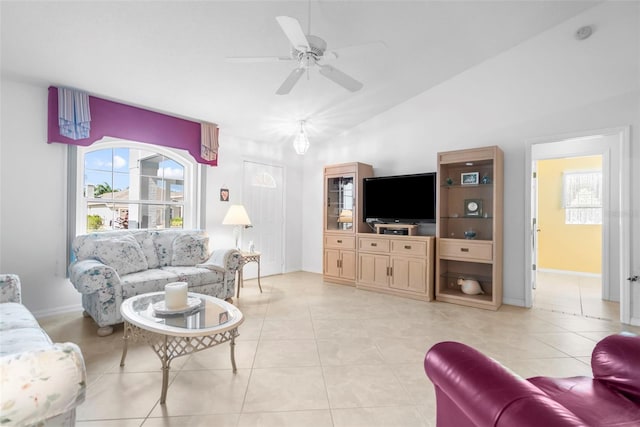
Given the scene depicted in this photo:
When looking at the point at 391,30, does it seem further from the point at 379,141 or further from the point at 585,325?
the point at 585,325

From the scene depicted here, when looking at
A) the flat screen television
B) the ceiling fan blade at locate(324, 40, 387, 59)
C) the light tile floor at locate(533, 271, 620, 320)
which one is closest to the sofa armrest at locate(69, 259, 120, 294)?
the ceiling fan blade at locate(324, 40, 387, 59)

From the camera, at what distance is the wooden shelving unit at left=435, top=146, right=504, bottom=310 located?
12.0 feet

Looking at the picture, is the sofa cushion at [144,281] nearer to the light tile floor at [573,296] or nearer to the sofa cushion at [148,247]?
the sofa cushion at [148,247]

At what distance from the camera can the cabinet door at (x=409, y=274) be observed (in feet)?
13.2

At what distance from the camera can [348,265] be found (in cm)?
484

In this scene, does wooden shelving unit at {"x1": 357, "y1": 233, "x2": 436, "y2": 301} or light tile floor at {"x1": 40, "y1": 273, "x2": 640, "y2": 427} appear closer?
light tile floor at {"x1": 40, "y1": 273, "x2": 640, "y2": 427}

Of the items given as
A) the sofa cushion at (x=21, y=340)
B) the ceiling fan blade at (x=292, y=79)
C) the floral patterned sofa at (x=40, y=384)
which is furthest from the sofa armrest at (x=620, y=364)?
the sofa cushion at (x=21, y=340)

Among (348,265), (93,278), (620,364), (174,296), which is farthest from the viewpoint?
(348,265)

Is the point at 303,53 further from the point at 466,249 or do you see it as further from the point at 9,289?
the point at 466,249

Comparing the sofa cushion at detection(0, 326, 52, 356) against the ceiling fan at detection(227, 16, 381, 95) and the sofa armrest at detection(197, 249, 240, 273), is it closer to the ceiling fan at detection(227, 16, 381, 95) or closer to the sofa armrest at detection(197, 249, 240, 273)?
the sofa armrest at detection(197, 249, 240, 273)

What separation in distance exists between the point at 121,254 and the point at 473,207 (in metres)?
4.33

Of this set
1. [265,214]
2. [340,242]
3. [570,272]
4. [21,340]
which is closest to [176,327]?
[21,340]

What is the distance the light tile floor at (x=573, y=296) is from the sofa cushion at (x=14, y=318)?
494cm

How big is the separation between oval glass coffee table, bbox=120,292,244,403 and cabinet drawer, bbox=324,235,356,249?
9.24 feet
